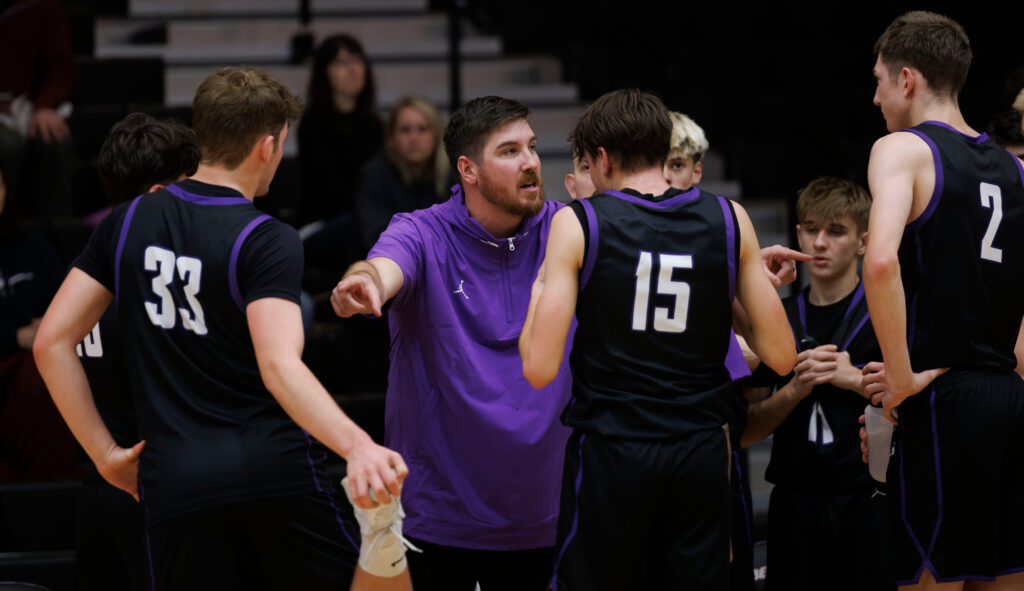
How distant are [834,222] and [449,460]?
4.76 ft

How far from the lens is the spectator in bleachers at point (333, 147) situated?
6.17 metres

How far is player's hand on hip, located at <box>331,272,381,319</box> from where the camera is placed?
2744mm

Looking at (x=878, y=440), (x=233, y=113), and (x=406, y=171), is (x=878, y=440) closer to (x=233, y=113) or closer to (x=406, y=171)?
(x=233, y=113)

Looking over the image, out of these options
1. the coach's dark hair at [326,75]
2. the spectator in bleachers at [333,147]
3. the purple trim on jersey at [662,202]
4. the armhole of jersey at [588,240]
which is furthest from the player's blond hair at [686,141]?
the coach's dark hair at [326,75]

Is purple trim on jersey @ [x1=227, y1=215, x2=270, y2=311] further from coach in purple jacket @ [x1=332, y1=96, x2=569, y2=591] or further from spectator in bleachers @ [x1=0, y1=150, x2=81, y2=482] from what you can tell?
spectator in bleachers @ [x1=0, y1=150, x2=81, y2=482]

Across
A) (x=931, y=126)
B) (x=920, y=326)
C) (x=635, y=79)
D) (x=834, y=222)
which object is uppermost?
(x=635, y=79)

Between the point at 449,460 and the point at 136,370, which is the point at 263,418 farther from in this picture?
the point at 449,460

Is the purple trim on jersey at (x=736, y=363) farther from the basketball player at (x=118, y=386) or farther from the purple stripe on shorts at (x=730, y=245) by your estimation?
the basketball player at (x=118, y=386)

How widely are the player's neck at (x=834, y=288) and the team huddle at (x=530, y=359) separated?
268mm

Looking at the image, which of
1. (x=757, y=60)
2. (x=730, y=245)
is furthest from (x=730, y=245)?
(x=757, y=60)

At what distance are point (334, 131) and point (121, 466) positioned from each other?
146 inches

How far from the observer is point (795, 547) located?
11.8 feet

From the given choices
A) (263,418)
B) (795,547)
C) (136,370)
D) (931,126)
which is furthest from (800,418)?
(136,370)

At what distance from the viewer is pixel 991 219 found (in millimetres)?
2984
